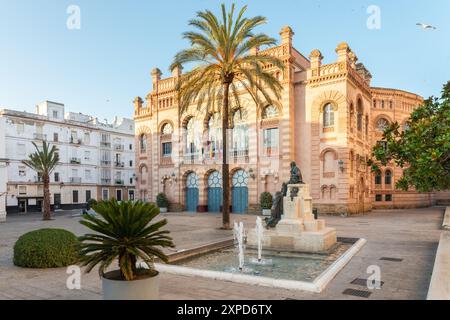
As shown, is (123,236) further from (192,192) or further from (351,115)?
(192,192)

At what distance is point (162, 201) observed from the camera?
37844 mm

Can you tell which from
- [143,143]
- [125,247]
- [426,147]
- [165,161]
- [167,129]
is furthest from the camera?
[143,143]

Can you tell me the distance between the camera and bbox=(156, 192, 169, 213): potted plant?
37.7m

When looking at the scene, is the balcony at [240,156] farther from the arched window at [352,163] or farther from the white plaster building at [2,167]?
the white plaster building at [2,167]

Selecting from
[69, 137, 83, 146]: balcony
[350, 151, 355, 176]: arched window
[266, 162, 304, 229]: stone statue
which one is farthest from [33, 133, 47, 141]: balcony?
[266, 162, 304, 229]: stone statue

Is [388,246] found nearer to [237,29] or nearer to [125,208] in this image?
[125,208]

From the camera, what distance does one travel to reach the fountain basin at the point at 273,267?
7.67 m

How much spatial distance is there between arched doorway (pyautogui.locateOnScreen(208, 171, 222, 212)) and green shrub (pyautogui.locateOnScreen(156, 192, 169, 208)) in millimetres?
5338

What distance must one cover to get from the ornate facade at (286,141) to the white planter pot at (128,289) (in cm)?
2515

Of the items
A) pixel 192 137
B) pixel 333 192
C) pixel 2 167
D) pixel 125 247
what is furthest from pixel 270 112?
pixel 125 247

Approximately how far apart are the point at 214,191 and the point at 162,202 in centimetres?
637

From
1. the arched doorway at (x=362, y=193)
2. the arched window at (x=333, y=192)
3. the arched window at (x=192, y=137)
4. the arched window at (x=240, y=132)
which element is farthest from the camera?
the arched window at (x=192, y=137)

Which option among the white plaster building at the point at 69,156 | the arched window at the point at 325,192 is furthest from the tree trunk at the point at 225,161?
the white plaster building at the point at 69,156
